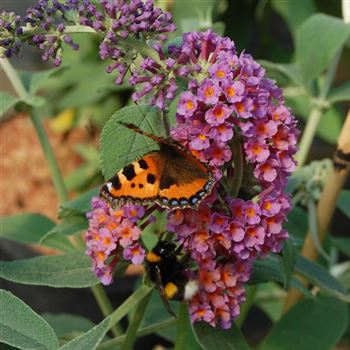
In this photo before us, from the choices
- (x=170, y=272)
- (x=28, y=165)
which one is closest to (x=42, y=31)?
(x=170, y=272)

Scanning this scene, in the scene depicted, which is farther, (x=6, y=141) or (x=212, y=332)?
(x=6, y=141)

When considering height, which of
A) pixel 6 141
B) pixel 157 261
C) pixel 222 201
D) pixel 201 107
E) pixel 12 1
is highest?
pixel 201 107

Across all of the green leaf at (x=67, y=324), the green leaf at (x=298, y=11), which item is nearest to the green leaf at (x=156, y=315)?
the green leaf at (x=67, y=324)

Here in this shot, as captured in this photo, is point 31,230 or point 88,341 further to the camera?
point 31,230

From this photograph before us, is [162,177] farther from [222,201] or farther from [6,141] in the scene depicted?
[6,141]

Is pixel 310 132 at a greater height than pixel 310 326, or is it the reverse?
pixel 310 132

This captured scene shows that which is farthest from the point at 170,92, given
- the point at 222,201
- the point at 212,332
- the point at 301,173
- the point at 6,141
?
the point at 6,141

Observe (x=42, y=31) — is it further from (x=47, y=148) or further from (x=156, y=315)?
(x=156, y=315)

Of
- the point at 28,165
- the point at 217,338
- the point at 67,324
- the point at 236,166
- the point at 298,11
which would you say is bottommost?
→ the point at 28,165
